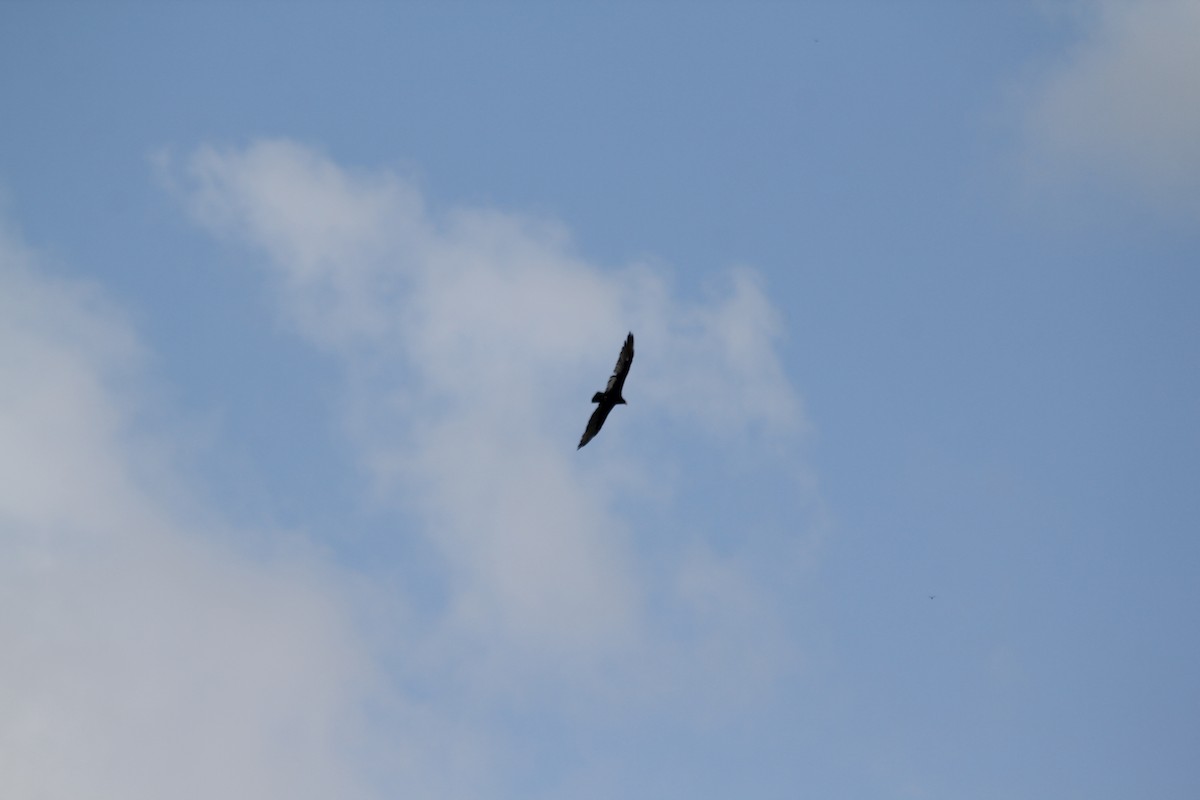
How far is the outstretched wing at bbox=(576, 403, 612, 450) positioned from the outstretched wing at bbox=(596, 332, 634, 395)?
56.4 inches

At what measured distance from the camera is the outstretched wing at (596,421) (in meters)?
101

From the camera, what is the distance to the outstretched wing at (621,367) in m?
99.0

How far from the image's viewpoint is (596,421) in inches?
4013

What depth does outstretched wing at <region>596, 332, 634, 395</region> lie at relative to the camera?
325 ft

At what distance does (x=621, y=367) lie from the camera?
9912cm

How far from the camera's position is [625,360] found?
9931 cm

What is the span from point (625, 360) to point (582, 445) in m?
6.66

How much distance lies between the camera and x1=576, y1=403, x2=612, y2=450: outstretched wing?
101m

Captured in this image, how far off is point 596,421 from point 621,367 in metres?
4.98

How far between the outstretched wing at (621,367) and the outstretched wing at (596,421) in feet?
4.70
